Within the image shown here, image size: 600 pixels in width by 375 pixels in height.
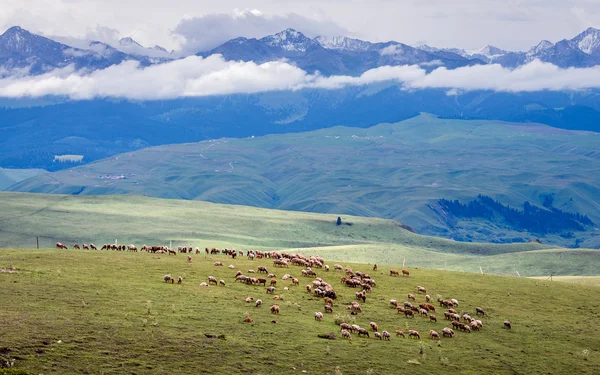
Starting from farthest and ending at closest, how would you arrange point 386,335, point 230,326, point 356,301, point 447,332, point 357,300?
1. point 357,300
2. point 356,301
3. point 447,332
4. point 386,335
5. point 230,326

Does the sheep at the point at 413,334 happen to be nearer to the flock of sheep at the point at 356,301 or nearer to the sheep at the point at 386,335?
the flock of sheep at the point at 356,301

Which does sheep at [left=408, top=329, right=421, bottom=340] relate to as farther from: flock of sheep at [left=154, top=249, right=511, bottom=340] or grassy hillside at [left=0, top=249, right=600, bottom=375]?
grassy hillside at [left=0, top=249, right=600, bottom=375]

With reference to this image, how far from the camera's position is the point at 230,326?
2063 inches

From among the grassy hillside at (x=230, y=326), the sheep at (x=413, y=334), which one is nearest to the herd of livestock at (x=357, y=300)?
the sheep at (x=413, y=334)

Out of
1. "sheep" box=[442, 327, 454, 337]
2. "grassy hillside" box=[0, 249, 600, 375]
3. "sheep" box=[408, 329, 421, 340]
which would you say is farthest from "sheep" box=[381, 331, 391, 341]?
"sheep" box=[442, 327, 454, 337]

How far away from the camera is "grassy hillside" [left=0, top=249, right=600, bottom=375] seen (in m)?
45.0

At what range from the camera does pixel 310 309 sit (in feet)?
197

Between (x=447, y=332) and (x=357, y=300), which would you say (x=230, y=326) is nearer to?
(x=357, y=300)

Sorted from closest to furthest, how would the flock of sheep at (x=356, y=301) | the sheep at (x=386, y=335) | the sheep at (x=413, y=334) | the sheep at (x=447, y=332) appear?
the sheep at (x=386, y=335), the sheep at (x=413, y=334), the flock of sheep at (x=356, y=301), the sheep at (x=447, y=332)

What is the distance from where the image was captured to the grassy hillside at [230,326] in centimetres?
4497

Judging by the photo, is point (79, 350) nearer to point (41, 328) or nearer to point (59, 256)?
point (41, 328)

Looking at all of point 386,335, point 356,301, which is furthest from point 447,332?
point 356,301

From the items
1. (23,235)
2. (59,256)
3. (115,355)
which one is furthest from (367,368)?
(23,235)

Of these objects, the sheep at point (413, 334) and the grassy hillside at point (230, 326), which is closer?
the grassy hillside at point (230, 326)
